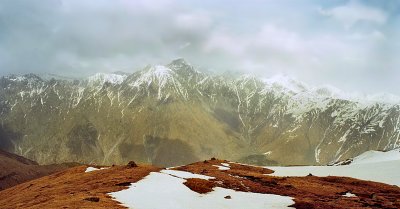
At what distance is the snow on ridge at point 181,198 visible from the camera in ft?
128

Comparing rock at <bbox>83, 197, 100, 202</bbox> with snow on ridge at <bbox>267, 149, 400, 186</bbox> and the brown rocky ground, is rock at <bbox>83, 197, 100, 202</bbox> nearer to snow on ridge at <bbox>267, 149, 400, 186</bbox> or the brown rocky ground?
the brown rocky ground

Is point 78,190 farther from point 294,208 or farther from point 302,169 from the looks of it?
point 302,169

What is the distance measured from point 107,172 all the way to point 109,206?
2302 centimetres

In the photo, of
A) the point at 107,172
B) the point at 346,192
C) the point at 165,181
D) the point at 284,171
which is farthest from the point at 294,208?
the point at 284,171

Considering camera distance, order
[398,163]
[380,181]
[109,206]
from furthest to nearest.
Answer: [398,163], [380,181], [109,206]

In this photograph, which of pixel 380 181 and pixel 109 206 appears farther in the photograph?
pixel 380 181

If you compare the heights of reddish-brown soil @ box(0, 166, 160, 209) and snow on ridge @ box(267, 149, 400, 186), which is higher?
snow on ridge @ box(267, 149, 400, 186)

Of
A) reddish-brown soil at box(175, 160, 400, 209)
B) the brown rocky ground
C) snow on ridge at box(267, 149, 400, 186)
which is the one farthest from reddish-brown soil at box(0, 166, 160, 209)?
snow on ridge at box(267, 149, 400, 186)

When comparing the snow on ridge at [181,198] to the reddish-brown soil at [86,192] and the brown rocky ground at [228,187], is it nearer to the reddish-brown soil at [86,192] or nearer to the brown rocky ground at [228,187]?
the brown rocky ground at [228,187]

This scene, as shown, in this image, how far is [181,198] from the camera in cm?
4184

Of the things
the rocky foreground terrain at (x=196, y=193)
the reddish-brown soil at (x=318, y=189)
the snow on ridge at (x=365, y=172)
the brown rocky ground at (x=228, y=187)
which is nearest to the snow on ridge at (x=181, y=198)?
the rocky foreground terrain at (x=196, y=193)

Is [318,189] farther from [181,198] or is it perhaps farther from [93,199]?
[93,199]

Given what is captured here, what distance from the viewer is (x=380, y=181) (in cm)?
7144

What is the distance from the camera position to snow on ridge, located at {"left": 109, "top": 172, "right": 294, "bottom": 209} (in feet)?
128
